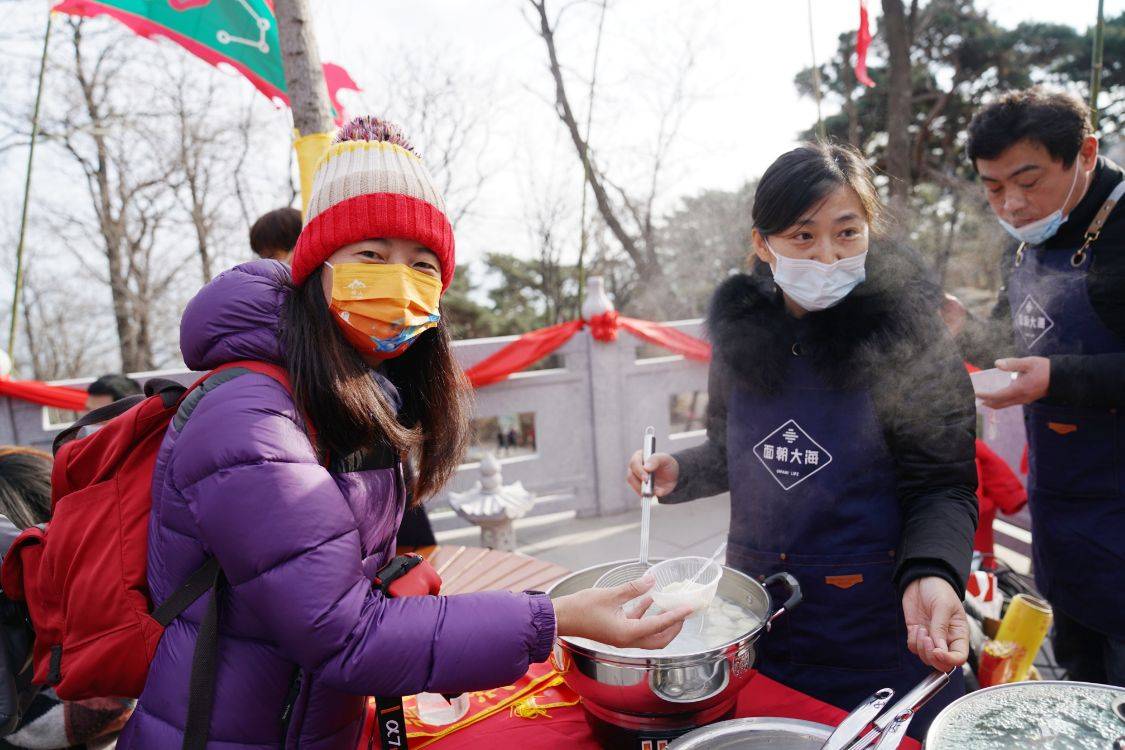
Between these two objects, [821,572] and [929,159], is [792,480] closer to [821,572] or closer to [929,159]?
[821,572]

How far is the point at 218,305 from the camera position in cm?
122

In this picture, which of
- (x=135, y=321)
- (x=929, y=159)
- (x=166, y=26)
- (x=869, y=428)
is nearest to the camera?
(x=869, y=428)

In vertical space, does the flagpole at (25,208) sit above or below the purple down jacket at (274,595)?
above

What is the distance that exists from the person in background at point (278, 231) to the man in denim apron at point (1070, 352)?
3030mm

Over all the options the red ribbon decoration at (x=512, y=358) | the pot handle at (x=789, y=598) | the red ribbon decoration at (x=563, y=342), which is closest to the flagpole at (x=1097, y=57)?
the pot handle at (x=789, y=598)

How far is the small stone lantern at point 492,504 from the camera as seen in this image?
4309 millimetres

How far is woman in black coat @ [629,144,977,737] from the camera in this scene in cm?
160

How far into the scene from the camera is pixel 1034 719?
1.08 meters

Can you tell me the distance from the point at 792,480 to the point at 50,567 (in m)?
1.63

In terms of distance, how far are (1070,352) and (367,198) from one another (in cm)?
229

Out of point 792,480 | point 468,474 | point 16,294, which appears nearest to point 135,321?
point 16,294

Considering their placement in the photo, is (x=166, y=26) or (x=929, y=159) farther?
(x=929, y=159)

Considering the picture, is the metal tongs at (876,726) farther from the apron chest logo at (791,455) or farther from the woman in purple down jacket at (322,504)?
the apron chest logo at (791,455)

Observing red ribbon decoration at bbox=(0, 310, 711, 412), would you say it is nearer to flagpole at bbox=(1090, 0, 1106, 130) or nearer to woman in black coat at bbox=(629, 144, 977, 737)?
flagpole at bbox=(1090, 0, 1106, 130)
